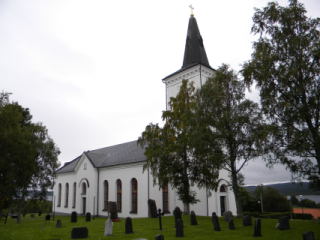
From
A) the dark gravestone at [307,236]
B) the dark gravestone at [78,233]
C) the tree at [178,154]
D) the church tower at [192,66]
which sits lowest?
the dark gravestone at [78,233]

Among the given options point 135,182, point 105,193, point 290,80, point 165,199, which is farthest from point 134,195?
point 290,80

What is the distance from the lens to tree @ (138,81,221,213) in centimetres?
2098

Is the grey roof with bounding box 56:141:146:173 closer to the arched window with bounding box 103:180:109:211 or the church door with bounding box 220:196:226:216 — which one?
the arched window with bounding box 103:180:109:211

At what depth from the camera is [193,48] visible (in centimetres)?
3228

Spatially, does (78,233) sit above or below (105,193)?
below

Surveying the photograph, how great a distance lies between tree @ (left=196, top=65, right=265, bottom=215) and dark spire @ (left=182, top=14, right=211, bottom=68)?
1197 cm

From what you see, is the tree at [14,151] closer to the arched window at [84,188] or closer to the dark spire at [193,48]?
the arched window at [84,188]

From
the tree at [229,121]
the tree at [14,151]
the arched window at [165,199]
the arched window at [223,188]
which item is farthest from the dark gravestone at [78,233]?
the arched window at [223,188]

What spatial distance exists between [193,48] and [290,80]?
65.0 ft

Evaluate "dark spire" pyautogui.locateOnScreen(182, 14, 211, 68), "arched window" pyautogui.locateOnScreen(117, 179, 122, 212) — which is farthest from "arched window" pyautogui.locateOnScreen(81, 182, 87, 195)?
"dark spire" pyautogui.locateOnScreen(182, 14, 211, 68)

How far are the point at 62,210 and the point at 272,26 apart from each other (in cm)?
4080

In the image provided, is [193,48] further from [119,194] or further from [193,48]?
[119,194]

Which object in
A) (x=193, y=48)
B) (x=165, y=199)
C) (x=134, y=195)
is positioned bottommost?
(x=165, y=199)

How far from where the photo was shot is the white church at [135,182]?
27891 mm
